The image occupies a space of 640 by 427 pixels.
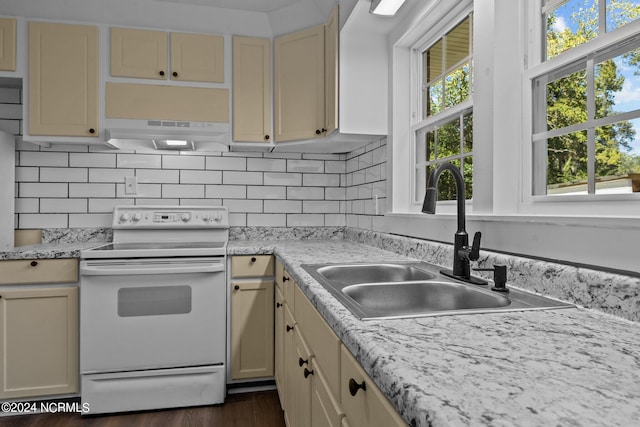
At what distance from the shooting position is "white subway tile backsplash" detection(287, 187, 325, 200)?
302 cm

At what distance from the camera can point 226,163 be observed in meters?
2.91

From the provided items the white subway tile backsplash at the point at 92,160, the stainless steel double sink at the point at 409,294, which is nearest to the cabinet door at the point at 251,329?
the stainless steel double sink at the point at 409,294

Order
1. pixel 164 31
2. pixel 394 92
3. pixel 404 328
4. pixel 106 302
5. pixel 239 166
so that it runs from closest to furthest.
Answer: pixel 404 328 < pixel 106 302 < pixel 394 92 < pixel 164 31 < pixel 239 166

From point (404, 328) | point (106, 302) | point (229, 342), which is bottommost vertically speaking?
point (229, 342)

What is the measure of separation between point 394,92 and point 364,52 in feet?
1.03

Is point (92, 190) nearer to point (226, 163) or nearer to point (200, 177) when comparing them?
point (200, 177)

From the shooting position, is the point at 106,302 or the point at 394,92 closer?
the point at 106,302

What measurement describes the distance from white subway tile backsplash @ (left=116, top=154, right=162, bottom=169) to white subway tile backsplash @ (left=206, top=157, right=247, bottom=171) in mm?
353

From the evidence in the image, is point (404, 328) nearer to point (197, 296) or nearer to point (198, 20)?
point (197, 296)

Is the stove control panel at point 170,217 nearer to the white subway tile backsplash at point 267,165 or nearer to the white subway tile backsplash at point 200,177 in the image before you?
the white subway tile backsplash at point 200,177

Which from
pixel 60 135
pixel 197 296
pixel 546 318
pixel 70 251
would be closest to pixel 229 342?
pixel 197 296

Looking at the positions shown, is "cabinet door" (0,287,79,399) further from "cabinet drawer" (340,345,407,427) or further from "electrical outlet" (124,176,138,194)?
"cabinet drawer" (340,345,407,427)

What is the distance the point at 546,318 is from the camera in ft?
2.82

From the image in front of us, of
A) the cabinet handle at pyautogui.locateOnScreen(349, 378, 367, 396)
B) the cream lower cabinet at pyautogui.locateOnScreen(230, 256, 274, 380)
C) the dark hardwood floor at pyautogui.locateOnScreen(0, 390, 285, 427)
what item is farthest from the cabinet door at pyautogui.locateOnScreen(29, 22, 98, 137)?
the cabinet handle at pyautogui.locateOnScreen(349, 378, 367, 396)
